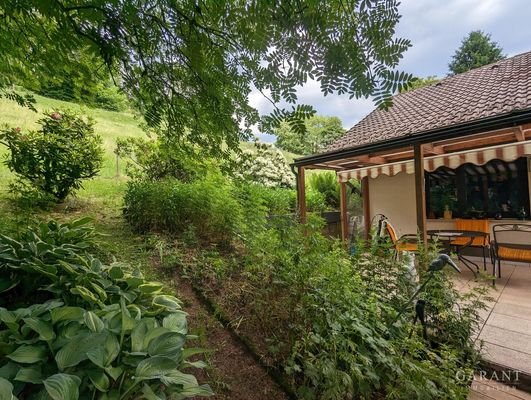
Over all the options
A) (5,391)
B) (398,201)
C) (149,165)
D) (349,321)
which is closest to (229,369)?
(349,321)

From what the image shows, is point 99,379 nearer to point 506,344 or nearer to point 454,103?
point 506,344

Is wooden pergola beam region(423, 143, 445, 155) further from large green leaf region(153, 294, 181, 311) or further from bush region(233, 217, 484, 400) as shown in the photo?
large green leaf region(153, 294, 181, 311)

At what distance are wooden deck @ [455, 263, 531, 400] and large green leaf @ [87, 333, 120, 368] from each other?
109 inches

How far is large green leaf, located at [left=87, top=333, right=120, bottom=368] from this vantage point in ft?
3.43

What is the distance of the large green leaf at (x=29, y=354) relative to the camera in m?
1.04

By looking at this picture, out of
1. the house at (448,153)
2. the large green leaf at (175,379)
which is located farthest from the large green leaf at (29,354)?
the house at (448,153)

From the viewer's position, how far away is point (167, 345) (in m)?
1.24

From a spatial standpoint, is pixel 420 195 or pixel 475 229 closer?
pixel 420 195

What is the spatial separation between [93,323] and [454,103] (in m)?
8.01

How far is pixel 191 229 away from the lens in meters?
4.00

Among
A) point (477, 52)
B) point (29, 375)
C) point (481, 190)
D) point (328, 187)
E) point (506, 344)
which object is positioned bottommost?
point (506, 344)

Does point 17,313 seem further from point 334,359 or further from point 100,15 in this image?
point 100,15

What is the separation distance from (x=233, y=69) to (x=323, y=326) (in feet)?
6.91

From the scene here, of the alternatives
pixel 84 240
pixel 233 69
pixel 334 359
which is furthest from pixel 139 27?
pixel 334 359
